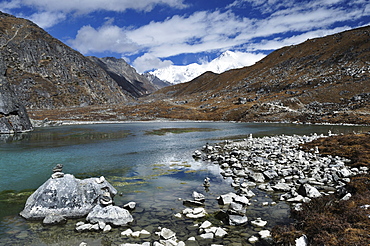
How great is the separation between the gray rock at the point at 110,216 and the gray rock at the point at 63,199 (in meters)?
1.42

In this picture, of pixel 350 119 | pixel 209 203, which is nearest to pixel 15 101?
pixel 209 203

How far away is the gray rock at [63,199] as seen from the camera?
12.9 meters

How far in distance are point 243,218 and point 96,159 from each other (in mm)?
24589

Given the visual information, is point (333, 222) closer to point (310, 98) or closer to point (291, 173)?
point (291, 173)

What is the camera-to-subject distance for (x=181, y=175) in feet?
72.6

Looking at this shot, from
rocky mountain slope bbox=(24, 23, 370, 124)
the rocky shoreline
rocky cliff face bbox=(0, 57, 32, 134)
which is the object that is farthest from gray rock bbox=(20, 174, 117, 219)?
rocky mountain slope bbox=(24, 23, 370, 124)

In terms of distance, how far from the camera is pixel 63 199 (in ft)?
44.0

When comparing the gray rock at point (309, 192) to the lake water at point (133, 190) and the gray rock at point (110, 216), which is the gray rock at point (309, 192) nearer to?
the lake water at point (133, 190)

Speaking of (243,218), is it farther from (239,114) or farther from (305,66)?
(305,66)

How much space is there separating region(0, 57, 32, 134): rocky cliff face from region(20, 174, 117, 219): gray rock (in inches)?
2901

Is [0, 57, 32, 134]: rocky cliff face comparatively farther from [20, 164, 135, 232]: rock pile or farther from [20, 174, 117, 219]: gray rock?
[20, 174, 117, 219]: gray rock

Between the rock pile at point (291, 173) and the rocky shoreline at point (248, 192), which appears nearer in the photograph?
the rocky shoreline at point (248, 192)

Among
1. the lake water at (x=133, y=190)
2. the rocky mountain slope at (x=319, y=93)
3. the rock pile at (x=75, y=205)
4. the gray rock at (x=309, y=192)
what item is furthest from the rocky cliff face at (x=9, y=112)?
the rocky mountain slope at (x=319, y=93)

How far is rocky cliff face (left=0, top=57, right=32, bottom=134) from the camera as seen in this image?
232 ft
